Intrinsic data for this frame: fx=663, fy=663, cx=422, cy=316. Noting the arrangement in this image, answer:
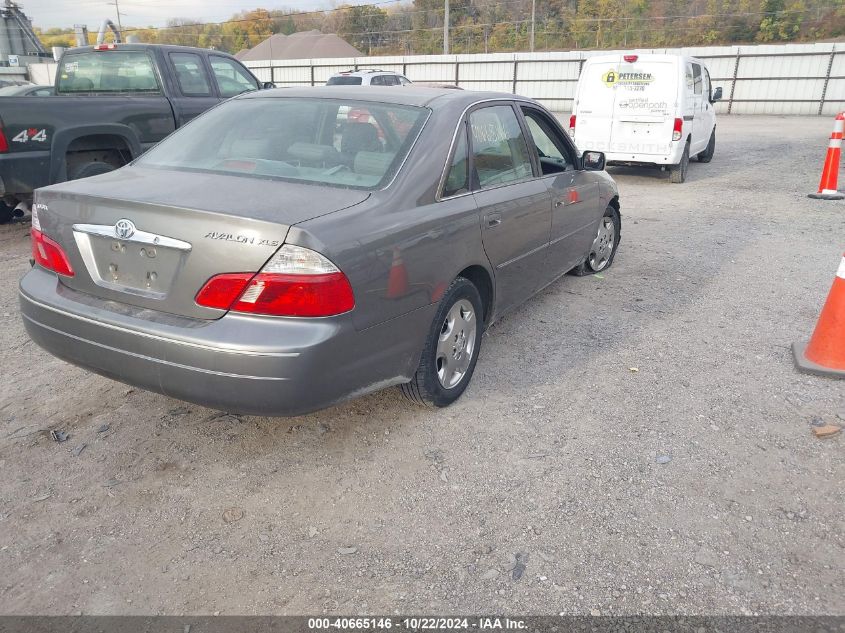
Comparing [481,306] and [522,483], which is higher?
[481,306]

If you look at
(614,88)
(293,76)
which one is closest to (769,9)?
(293,76)

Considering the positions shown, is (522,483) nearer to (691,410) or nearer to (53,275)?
(691,410)

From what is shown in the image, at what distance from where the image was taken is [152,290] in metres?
2.74

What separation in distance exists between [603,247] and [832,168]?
5750 mm

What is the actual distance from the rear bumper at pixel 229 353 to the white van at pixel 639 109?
907cm

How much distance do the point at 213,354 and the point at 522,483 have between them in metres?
1.45

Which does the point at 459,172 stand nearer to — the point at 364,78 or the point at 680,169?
the point at 680,169

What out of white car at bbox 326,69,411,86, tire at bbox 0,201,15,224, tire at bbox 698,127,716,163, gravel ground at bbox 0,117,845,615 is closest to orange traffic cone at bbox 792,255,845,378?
gravel ground at bbox 0,117,845,615

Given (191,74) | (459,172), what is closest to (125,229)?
(459,172)

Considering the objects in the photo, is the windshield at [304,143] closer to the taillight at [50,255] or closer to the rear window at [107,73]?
the taillight at [50,255]

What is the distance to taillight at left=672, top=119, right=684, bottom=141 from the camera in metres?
10.4

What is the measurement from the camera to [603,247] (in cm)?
614

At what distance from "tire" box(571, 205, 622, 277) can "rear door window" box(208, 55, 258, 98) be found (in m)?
5.02

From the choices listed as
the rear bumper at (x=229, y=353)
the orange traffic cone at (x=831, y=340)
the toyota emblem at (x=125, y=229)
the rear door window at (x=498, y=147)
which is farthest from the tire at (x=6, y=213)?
the orange traffic cone at (x=831, y=340)
